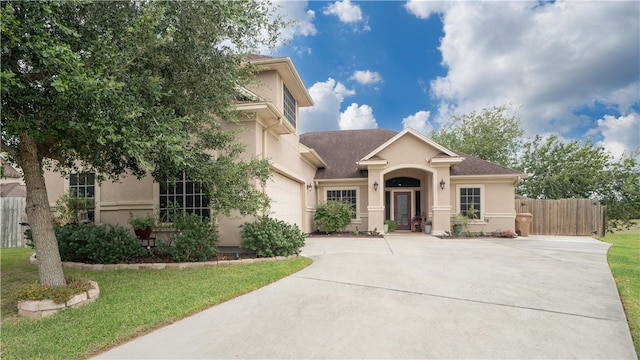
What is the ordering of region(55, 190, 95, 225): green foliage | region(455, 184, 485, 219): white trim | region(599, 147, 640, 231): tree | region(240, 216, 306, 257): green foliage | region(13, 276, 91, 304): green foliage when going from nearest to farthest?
1. region(13, 276, 91, 304): green foliage
2. region(240, 216, 306, 257): green foliage
3. region(55, 190, 95, 225): green foliage
4. region(455, 184, 485, 219): white trim
5. region(599, 147, 640, 231): tree

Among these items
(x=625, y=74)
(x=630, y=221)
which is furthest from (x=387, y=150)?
(x=630, y=221)

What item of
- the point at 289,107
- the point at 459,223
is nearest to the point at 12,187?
the point at 289,107

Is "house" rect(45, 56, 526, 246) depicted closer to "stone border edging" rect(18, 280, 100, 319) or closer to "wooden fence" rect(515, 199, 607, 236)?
"wooden fence" rect(515, 199, 607, 236)

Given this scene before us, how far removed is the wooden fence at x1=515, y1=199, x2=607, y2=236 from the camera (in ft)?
51.8

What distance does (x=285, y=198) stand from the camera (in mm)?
11742

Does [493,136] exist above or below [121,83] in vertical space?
above

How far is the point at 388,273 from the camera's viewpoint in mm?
6379

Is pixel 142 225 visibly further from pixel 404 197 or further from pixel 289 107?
pixel 404 197

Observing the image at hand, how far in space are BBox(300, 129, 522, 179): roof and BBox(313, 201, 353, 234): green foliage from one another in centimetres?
210

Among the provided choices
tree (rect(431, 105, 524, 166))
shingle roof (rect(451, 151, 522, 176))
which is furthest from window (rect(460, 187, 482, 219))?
tree (rect(431, 105, 524, 166))

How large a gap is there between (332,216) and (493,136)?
69.3ft

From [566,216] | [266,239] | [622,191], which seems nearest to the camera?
[266,239]

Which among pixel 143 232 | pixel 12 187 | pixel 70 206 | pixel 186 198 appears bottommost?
pixel 143 232

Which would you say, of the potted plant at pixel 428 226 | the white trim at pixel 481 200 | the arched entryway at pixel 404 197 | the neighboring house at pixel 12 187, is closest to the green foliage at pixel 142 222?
the arched entryway at pixel 404 197
